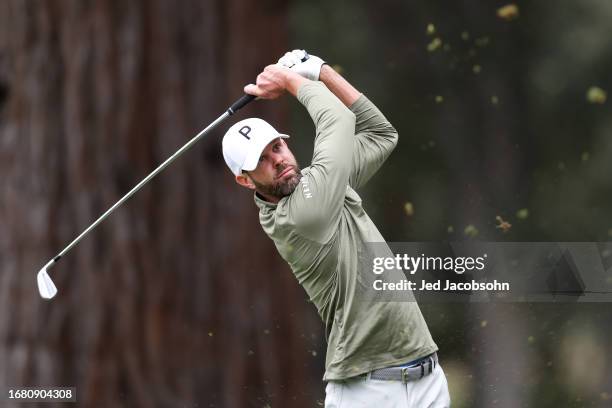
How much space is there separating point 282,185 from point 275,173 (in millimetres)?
63

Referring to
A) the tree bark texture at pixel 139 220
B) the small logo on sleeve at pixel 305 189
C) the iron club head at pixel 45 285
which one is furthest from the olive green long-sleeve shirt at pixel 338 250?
the tree bark texture at pixel 139 220

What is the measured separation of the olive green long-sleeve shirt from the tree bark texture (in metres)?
1.65

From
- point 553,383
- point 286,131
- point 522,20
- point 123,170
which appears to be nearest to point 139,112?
point 123,170

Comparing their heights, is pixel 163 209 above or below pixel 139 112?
below

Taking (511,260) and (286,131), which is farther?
(511,260)

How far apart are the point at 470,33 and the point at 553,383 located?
7.64 ft

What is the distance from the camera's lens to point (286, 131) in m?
5.81

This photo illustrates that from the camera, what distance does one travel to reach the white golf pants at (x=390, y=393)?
3.93 metres

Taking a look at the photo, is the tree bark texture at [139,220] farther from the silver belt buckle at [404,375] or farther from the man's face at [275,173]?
the silver belt buckle at [404,375]

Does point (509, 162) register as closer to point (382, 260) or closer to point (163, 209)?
point (163, 209)

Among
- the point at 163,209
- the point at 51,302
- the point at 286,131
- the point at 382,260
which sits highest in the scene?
the point at 286,131

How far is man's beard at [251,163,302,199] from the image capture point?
3914mm

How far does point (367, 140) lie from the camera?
13.9ft

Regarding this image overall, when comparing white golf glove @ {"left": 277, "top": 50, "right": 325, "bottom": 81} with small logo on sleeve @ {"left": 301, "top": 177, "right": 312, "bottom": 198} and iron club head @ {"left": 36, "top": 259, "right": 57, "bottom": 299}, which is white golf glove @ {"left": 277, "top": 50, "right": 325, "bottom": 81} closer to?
small logo on sleeve @ {"left": 301, "top": 177, "right": 312, "bottom": 198}
